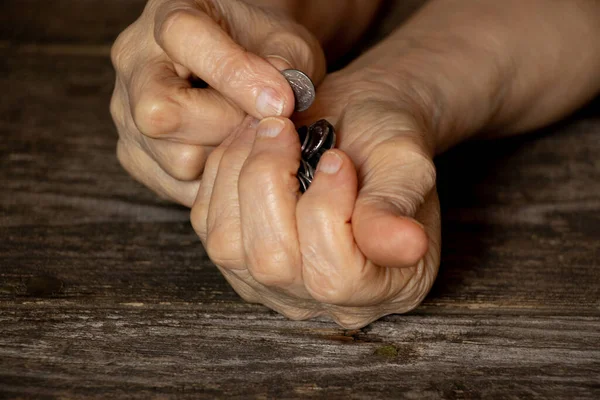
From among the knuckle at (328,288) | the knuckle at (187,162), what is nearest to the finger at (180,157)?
the knuckle at (187,162)

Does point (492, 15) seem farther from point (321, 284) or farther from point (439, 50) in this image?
point (321, 284)

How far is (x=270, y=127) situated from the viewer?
2.67ft

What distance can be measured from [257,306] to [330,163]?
227mm

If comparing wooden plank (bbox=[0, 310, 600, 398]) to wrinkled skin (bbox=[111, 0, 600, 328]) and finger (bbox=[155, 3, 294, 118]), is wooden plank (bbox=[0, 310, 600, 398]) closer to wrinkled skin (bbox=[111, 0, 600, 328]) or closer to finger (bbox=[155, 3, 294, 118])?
wrinkled skin (bbox=[111, 0, 600, 328])

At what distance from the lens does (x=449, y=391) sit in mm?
797

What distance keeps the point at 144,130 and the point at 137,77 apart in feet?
0.32

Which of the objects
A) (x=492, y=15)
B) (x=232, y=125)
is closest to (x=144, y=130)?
(x=232, y=125)

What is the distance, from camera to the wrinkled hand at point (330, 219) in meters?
0.75

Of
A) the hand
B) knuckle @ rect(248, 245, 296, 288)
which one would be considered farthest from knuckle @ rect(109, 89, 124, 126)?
knuckle @ rect(248, 245, 296, 288)

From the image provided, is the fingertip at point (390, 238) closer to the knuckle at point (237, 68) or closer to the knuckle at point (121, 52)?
the knuckle at point (237, 68)

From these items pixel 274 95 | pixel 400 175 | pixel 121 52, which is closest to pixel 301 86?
pixel 274 95

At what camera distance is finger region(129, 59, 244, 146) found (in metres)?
0.88

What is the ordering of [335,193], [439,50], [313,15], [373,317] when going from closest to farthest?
[335,193], [373,317], [439,50], [313,15]

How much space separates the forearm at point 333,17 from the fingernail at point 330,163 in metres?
0.42
